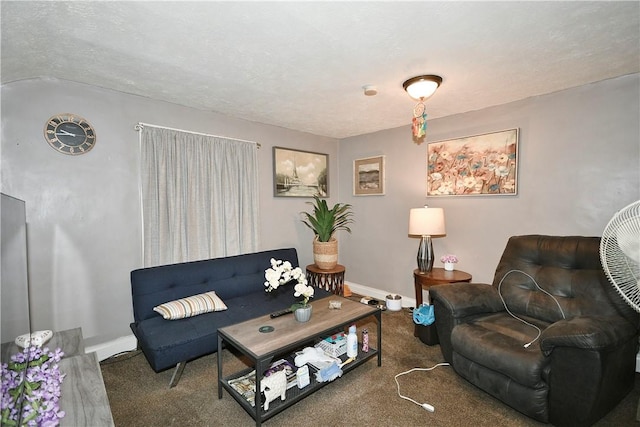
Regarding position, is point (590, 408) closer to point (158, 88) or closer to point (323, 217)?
point (323, 217)

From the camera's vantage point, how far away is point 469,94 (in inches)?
101

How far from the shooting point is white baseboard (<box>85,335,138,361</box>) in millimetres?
2422

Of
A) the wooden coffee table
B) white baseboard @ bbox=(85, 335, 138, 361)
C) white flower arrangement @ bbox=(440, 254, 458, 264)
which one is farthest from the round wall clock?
white flower arrangement @ bbox=(440, 254, 458, 264)

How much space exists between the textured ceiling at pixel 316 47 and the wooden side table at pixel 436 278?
5.65ft

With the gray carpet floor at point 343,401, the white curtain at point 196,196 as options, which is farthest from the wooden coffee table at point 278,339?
the white curtain at point 196,196

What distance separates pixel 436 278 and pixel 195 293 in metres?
2.32

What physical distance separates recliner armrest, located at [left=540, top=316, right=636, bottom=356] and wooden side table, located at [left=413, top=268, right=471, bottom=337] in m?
1.07

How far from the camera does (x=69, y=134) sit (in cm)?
229

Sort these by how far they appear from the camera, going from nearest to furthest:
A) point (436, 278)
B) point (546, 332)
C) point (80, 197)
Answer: point (546, 332), point (80, 197), point (436, 278)

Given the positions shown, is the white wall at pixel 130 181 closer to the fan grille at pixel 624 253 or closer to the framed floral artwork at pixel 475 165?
the framed floral artwork at pixel 475 165

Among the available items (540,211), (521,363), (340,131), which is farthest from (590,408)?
(340,131)

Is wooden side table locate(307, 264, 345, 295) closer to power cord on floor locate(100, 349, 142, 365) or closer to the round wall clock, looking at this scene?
power cord on floor locate(100, 349, 142, 365)

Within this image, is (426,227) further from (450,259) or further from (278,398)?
(278,398)

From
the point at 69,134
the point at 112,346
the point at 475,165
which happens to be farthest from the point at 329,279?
the point at 69,134
